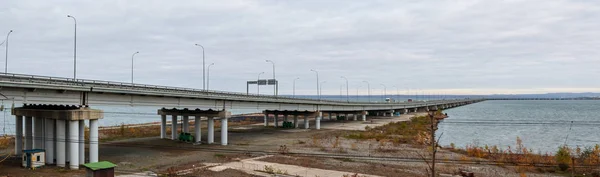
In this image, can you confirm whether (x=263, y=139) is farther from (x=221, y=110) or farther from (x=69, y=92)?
(x=69, y=92)

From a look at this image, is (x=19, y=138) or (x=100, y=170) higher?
(x=19, y=138)

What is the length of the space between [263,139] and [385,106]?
7607 centimetres

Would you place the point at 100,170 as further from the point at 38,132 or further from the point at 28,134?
the point at 28,134

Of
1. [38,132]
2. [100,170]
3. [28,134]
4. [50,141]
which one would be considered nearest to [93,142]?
[50,141]

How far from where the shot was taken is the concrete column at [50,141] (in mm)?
35812

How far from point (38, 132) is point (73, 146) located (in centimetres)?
790

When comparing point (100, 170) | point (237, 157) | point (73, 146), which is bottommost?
point (237, 157)

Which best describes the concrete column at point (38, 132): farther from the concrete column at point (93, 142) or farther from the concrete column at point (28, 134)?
the concrete column at point (93, 142)

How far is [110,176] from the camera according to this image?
26.6 meters

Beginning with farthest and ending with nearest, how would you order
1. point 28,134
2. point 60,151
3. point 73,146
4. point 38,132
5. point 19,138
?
point 19,138 < point 28,134 < point 38,132 < point 60,151 < point 73,146

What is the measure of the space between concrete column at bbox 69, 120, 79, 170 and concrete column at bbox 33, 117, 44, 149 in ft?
21.6

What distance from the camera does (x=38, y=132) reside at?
38.8 meters

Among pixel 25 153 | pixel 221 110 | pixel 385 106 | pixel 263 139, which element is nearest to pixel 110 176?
pixel 25 153

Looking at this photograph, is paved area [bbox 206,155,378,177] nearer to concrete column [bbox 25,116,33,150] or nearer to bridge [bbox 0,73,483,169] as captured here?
bridge [bbox 0,73,483,169]
